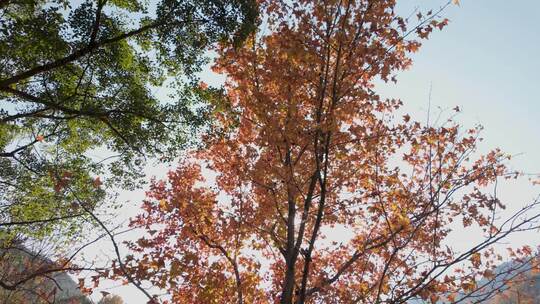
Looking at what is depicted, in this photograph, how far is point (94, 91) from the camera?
9.36m

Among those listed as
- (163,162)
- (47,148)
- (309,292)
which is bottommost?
(309,292)

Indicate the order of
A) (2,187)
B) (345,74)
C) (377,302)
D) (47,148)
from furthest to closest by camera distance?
(2,187) < (47,148) < (345,74) < (377,302)

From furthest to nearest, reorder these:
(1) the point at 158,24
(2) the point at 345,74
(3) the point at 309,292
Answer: (1) the point at 158,24 < (3) the point at 309,292 < (2) the point at 345,74

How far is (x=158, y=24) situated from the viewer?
8.67 m

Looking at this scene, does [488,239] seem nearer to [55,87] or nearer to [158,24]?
[158,24]

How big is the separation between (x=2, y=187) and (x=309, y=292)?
1201 cm

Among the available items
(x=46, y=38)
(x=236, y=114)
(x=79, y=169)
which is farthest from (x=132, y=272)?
(x=79, y=169)

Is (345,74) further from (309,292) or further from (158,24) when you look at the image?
(158,24)

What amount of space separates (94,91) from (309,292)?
7.42 meters

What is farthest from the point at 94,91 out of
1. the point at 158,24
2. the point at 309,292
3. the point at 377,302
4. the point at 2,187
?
the point at 377,302

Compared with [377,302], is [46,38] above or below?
above

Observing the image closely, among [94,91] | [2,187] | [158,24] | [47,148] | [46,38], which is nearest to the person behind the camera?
[46,38]

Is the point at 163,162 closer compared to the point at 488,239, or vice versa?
the point at 488,239

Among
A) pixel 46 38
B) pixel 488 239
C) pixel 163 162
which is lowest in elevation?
pixel 488 239
